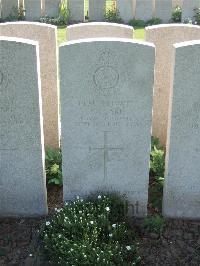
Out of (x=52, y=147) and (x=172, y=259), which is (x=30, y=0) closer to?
(x=52, y=147)

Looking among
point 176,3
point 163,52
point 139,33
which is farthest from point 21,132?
point 176,3

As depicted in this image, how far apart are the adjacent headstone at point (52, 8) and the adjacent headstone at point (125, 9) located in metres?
2.06

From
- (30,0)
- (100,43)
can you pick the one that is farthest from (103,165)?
(30,0)

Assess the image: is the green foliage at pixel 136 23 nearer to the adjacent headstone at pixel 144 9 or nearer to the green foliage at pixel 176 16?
the adjacent headstone at pixel 144 9

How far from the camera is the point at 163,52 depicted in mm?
6754

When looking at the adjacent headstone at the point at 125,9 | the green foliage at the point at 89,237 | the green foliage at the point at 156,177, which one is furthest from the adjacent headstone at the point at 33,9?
the green foliage at the point at 89,237

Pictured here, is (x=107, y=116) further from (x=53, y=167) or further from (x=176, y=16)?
(x=176, y=16)

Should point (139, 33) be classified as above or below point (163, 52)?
below

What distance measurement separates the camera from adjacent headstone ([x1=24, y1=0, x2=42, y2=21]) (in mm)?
15898

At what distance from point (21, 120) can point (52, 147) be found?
193 centimetres

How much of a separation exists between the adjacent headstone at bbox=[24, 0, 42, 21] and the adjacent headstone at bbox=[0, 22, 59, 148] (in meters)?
9.50

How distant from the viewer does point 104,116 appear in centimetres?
537

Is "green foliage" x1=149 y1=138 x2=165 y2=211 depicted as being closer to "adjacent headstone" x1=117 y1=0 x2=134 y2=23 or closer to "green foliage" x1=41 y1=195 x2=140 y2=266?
"green foliage" x1=41 y1=195 x2=140 y2=266

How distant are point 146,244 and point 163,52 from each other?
2.75 m
